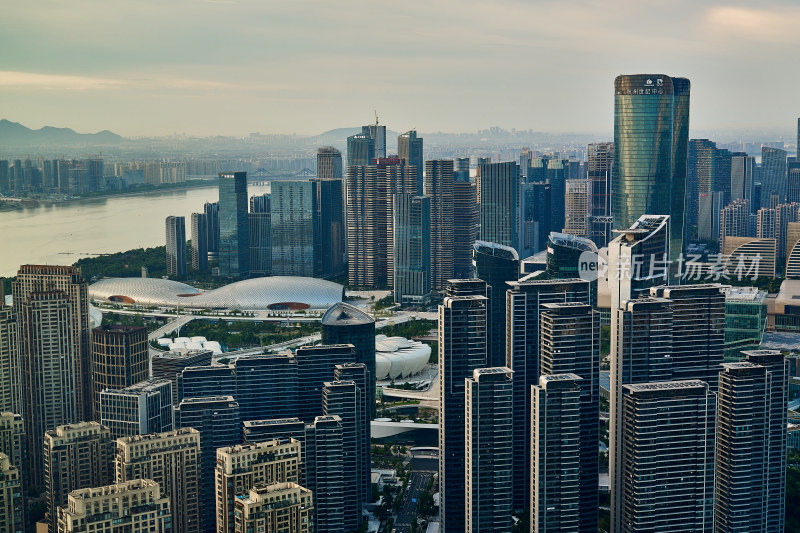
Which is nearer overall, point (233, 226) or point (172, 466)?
point (172, 466)

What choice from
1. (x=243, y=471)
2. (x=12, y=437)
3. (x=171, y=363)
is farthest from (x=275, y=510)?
(x=171, y=363)

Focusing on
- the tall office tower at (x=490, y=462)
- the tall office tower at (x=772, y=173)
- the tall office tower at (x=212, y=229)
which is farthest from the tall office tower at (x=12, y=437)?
the tall office tower at (x=772, y=173)

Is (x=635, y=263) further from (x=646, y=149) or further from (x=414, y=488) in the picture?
(x=646, y=149)

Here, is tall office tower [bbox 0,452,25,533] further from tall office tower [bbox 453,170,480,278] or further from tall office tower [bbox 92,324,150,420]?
tall office tower [bbox 453,170,480,278]

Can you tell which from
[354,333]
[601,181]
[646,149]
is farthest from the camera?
[601,181]

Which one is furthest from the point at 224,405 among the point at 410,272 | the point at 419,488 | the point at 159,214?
the point at 159,214

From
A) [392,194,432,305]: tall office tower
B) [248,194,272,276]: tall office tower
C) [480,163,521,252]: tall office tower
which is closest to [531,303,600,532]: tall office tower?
[392,194,432,305]: tall office tower
